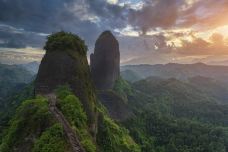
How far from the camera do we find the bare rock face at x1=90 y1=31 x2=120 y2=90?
107 meters

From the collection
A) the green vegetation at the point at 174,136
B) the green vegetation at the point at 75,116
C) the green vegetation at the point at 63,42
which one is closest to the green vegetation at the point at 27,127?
the green vegetation at the point at 75,116

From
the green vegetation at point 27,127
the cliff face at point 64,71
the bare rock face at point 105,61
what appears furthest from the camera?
the bare rock face at point 105,61

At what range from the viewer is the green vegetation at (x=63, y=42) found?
34.2m

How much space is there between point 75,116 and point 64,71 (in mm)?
7643

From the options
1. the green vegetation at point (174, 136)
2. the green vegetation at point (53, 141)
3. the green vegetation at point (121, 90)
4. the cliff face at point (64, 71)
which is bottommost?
the green vegetation at point (174, 136)

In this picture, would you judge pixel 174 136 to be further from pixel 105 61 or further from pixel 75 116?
pixel 75 116

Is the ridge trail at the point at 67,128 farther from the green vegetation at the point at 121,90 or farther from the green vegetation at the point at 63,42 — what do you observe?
the green vegetation at the point at 121,90

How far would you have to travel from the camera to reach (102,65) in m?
110

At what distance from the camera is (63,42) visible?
34.7m

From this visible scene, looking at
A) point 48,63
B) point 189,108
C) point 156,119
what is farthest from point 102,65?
point 48,63

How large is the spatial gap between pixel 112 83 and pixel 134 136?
41.7 meters

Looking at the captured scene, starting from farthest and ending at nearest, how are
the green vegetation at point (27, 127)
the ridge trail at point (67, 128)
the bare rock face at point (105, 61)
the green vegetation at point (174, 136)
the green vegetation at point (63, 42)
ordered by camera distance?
the bare rock face at point (105, 61) < the green vegetation at point (174, 136) < the green vegetation at point (63, 42) < the green vegetation at point (27, 127) < the ridge trail at point (67, 128)

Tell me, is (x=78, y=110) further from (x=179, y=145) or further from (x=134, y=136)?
(x=179, y=145)

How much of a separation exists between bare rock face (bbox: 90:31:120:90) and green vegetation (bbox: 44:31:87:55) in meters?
67.6
